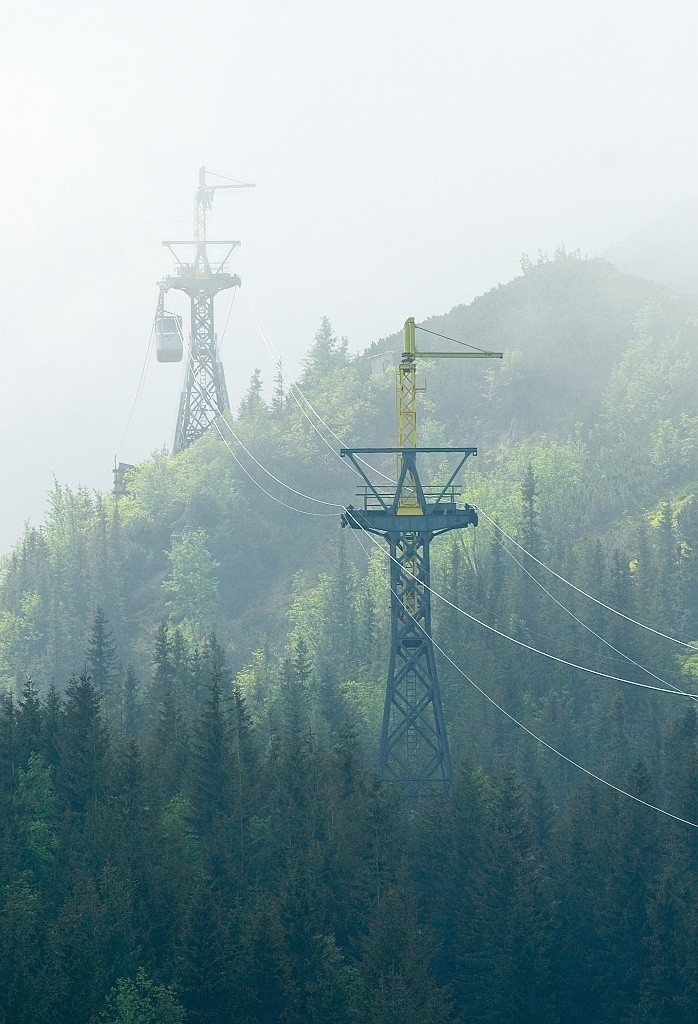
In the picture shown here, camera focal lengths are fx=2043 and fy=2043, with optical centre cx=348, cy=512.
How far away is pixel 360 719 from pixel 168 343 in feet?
153

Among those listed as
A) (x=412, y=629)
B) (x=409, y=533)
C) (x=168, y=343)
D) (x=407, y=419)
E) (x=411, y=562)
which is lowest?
(x=412, y=629)

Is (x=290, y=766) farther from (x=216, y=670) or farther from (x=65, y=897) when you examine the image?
(x=216, y=670)

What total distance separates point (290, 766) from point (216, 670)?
18.7 metres

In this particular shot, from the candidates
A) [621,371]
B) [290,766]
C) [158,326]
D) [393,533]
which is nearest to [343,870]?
[290,766]

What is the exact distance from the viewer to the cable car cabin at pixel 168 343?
5487 inches

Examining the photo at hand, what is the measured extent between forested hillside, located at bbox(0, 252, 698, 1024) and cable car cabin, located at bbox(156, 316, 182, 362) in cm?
1004

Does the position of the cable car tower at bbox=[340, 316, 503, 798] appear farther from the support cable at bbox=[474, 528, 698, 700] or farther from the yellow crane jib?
the support cable at bbox=[474, 528, 698, 700]

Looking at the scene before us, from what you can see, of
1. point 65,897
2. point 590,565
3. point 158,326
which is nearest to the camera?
point 65,897

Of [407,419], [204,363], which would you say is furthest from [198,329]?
[407,419]

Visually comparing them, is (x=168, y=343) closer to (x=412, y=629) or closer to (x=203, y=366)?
(x=203, y=366)

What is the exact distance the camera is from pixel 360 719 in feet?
328

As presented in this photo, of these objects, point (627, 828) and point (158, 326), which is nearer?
point (627, 828)

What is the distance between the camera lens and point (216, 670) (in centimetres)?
9150

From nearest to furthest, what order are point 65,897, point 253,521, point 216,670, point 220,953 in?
1. point 220,953
2. point 65,897
3. point 216,670
4. point 253,521
